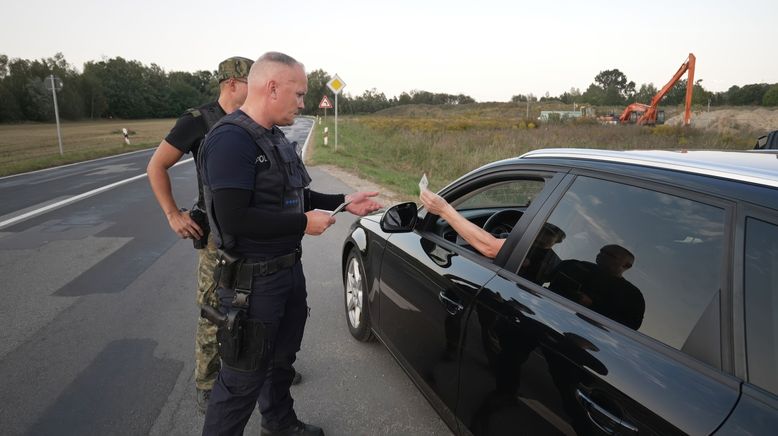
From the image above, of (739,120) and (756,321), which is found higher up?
(739,120)

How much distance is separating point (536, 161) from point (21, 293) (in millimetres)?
4922

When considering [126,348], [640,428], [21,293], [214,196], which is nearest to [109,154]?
[21,293]

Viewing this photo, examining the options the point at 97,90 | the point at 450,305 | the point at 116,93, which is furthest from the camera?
the point at 116,93

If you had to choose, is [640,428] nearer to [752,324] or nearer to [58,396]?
[752,324]

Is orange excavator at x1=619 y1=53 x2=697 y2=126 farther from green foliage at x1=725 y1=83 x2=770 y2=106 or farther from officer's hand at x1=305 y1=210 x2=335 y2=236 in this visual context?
green foliage at x1=725 y1=83 x2=770 y2=106

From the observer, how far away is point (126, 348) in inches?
129

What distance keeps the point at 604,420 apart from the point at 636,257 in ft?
1.77

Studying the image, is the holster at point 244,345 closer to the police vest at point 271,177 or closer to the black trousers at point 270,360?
the black trousers at point 270,360

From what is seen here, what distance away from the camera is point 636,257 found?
1479 millimetres

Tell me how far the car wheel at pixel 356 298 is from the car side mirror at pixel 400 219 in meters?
0.75

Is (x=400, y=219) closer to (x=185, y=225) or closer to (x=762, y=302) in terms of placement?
(x=185, y=225)

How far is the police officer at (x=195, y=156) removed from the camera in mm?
2535

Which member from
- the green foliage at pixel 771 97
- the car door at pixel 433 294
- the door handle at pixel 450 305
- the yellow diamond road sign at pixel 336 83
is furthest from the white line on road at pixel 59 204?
the green foliage at pixel 771 97

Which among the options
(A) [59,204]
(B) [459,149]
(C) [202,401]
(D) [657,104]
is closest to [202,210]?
(C) [202,401]
